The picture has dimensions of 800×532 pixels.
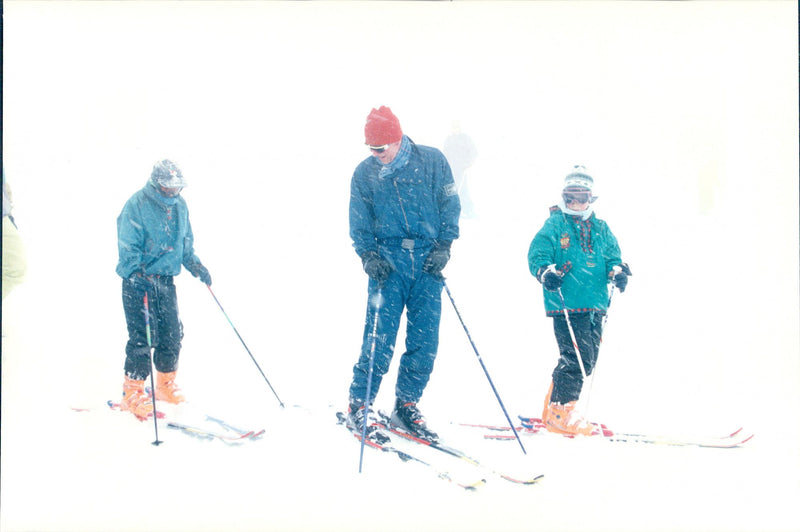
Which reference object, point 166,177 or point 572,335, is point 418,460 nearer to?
point 572,335

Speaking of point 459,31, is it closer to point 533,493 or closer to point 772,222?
point 772,222

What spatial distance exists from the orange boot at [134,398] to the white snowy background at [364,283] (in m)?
0.09

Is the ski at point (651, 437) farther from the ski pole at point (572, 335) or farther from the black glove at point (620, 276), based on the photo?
the black glove at point (620, 276)

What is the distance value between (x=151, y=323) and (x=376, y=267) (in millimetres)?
1565

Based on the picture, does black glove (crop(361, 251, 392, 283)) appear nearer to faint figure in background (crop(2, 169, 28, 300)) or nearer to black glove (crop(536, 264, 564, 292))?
black glove (crop(536, 264, 564, 292))

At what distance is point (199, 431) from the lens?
10.9 ft

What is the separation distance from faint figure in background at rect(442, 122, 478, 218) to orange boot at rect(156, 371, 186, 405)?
3591 millimetres

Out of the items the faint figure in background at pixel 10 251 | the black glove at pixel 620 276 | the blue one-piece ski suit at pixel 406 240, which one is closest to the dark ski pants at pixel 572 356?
the black glove at pixel 620 276

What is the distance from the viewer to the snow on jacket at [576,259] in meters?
3.38

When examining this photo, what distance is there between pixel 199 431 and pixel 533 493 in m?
1.91

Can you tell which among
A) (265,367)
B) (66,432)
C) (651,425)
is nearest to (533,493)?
(651,425)

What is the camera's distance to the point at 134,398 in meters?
3.60

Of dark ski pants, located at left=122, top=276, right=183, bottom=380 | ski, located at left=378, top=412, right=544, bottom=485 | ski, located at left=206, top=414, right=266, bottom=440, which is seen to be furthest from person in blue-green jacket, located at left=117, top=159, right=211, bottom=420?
ski, located at left=378, top=412, right=544, bottom=485

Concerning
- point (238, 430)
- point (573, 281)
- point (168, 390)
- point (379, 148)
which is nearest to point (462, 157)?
point (573, 281)
